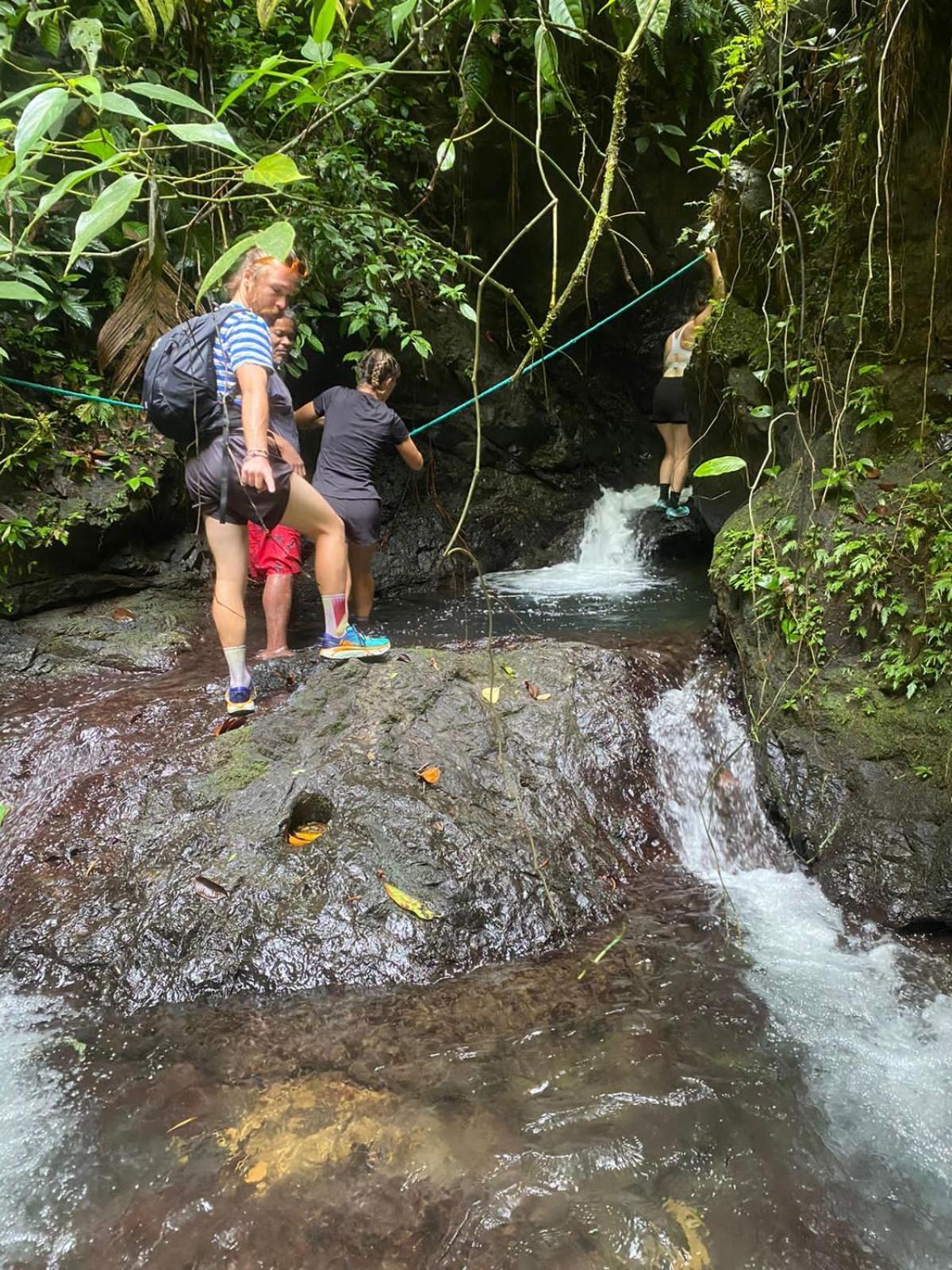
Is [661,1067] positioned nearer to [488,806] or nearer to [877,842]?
[488,806]

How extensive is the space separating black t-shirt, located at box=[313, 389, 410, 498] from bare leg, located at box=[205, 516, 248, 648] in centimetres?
140

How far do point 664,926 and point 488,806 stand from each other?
880mm

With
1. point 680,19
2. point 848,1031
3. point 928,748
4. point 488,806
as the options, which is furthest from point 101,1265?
point 680,19

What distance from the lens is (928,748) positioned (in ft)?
10.7

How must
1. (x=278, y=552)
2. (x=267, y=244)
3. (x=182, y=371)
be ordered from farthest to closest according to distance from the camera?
Answer: (x=278, y=552) → (x=182, y=371) → (x=267, y=244)

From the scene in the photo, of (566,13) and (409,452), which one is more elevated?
(566,13)

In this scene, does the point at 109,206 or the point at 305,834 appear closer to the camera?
the point at 109,206

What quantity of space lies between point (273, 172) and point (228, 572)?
2.35 m

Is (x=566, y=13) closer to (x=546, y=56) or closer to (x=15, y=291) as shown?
(x=546, y=56)

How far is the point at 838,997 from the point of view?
2723mm

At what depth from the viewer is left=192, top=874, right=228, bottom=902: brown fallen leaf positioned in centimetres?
288

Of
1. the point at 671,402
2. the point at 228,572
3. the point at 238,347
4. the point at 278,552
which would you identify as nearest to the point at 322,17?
the point at 238,347

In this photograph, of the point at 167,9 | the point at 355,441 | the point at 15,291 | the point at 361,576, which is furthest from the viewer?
the point at 361,576

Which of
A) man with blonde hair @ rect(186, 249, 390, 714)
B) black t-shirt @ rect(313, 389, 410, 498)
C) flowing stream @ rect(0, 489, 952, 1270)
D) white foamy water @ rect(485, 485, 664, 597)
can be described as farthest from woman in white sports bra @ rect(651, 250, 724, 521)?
flowing stream @ rect(0, 489, 952, 1270)
